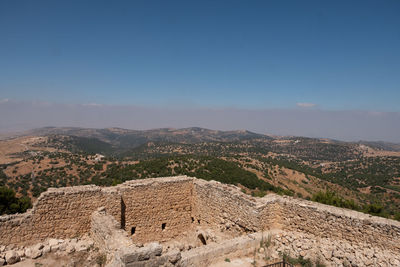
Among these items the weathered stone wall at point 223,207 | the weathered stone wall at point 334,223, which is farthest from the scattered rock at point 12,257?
the weathered stone wall at point 334,223

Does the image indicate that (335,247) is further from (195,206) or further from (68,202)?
(68,202)

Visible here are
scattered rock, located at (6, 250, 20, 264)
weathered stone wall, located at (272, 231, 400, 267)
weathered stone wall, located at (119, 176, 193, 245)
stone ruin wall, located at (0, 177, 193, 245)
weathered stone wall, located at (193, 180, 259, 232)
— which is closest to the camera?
weathered stone wall, located at (272, 231, 400, 267)

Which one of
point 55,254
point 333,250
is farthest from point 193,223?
point 333,250

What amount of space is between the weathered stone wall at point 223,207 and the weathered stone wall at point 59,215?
11.0 ft

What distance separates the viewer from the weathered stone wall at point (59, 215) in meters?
7.72

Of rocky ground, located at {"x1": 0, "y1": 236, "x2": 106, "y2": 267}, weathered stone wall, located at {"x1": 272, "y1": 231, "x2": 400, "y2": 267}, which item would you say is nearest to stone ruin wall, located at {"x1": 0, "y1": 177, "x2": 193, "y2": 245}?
rocky ground, located at {"x1": 0, "y1": 236, "x2": 106, "y2": 267}

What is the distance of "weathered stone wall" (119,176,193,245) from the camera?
9.55 m

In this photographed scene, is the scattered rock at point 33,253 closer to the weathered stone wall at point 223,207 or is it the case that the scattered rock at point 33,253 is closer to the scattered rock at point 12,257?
the scattered rock at point 12,257

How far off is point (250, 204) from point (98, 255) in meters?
5.21

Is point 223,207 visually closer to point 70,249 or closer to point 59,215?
point 70,249

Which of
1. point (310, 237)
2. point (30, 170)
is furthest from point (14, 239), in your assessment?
point (30, 170)

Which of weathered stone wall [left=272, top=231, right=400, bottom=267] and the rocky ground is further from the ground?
weathered stone wall [left=272, top=231, right=400, bottom=267]

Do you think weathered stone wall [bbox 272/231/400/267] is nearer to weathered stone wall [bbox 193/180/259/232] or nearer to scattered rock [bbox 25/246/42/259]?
weathered stone wall [bbox 193/180/259/232]

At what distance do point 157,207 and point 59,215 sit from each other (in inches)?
139
